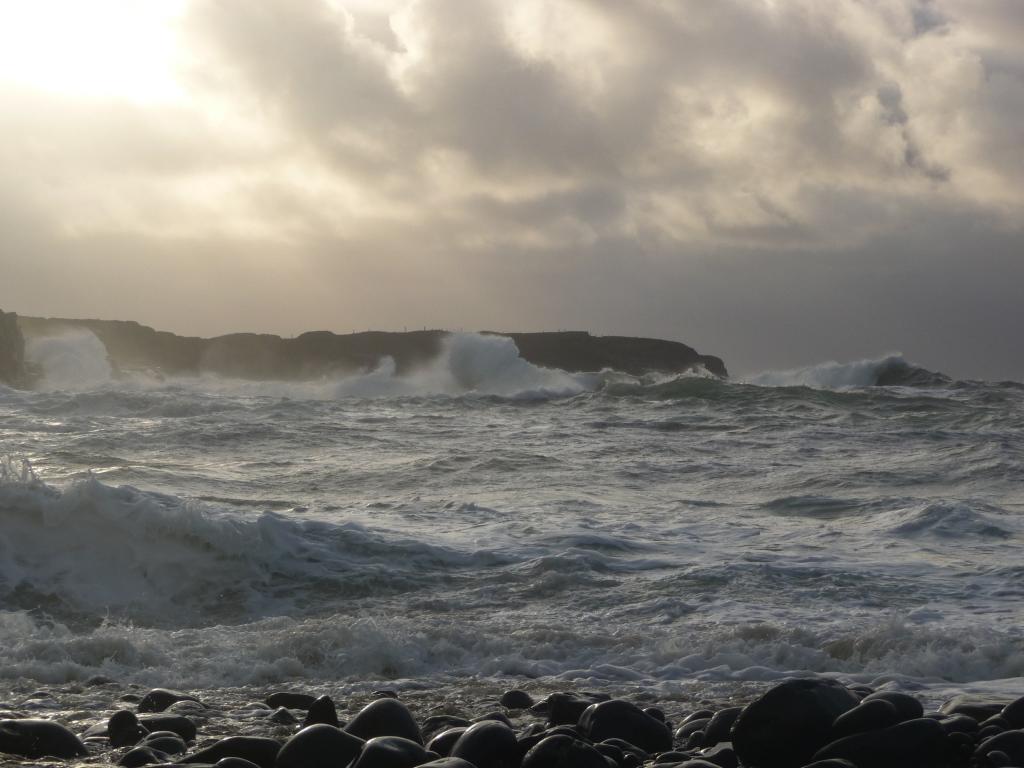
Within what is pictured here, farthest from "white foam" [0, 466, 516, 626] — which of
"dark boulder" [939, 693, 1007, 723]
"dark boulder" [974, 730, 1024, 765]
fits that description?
"dark boulder" [974, 730, 1024, 765]

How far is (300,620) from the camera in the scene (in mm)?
6820

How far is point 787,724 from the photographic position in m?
3.89

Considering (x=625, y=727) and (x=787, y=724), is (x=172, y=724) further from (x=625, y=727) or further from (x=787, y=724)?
(x=787, y=724)

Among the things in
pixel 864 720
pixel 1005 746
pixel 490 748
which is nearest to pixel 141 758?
pixel 490 748

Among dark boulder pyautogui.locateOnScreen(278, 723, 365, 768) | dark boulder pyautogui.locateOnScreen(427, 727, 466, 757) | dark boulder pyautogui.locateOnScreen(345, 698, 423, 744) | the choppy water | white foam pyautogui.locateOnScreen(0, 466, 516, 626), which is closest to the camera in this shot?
dark boulder pyautogui.locateOnScreen(278, 723, 365, 768)

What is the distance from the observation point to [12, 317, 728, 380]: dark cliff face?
4600 cm

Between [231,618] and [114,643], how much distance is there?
1.45m

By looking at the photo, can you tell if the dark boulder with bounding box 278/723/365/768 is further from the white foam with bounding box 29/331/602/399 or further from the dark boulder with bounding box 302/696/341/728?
the white foam with bounding box 29/331/602/399

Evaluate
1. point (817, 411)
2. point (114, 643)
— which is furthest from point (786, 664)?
point (817, 411)

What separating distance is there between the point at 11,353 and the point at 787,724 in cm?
3518

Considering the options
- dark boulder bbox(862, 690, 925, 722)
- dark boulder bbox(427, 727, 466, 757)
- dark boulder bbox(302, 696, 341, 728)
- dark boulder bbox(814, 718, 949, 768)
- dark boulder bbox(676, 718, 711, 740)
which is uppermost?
dark boulder bbox(862, 690, 925, 722)

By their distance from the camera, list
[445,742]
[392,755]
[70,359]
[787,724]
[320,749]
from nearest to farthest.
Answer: [392,755] → [320,749] → [787,724] → [445,742] → [70,359]

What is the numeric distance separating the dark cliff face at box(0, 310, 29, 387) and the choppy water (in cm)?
1731

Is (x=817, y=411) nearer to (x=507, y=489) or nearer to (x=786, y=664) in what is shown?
(x=507, y=489)
